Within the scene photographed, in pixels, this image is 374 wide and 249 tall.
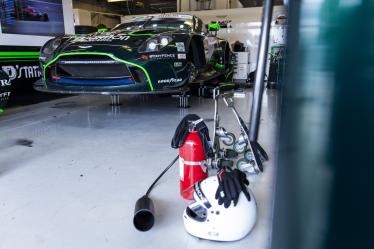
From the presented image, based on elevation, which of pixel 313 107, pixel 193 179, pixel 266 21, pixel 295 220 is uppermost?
pixel 266 21

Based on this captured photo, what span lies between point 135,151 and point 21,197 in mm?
919

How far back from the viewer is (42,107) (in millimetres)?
4480

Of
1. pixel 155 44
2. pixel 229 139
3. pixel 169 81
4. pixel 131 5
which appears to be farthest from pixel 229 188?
pixel 131 5

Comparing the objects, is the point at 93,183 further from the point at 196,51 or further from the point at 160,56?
the point at 196,51

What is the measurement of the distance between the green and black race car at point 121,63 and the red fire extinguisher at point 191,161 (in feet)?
5.30

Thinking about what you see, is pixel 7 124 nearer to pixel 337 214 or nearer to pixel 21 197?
pixel 21 197

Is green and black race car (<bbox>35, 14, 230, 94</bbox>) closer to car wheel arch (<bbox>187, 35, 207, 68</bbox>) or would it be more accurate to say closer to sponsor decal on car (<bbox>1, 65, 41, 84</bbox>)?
car wheel arch (<bbox>187, 35, 207, 68</bbox>)

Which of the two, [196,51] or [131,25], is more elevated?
[131,25]

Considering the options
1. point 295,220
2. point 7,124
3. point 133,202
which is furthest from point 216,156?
point 7,124

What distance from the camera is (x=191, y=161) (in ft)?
5.31

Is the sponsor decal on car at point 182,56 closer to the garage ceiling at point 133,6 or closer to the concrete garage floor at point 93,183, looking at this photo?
the concrete garage floor at point 93,183

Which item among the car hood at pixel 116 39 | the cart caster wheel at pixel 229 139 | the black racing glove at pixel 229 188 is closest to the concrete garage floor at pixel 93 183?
the black racing glove at pixel 229 188

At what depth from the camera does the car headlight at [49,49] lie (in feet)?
11.5

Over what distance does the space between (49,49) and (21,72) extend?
0.92 m
